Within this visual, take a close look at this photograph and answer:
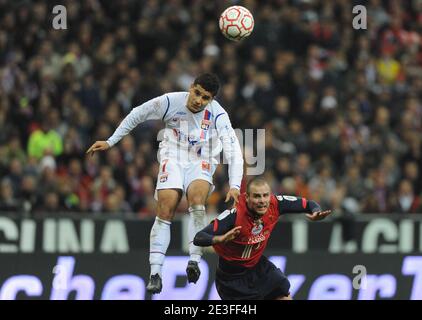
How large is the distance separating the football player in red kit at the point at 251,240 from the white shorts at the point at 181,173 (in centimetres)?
65

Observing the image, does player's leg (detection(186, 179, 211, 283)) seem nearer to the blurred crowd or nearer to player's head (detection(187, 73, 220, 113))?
player's head (detection(187, 73, 220, 113))

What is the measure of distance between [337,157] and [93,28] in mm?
4804

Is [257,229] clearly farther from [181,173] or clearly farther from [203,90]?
[203,90]

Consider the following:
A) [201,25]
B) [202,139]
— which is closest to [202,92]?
[202,139]

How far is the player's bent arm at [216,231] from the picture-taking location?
39.8 feet

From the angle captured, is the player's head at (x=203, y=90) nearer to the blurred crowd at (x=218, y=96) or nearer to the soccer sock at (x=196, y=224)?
the soccer sock at (x=196, y=224)

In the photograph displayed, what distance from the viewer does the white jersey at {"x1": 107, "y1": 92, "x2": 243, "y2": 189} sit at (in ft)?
43.3

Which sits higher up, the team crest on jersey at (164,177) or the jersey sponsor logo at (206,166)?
the jersey sponsor logo at (206,166)

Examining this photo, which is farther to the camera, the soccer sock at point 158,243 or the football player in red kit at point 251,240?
the soccer sock at point 158,243

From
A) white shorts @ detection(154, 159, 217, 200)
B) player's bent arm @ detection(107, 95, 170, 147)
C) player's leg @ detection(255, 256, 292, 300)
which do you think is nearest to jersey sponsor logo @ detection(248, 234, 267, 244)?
player's leg @ detection(255, 256, 292, 300)

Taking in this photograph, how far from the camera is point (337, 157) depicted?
790 inches

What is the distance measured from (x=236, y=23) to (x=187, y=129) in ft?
4.23

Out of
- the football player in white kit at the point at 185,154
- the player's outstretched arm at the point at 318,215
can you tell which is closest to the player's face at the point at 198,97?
the football player in white kit at the point at 185,154
